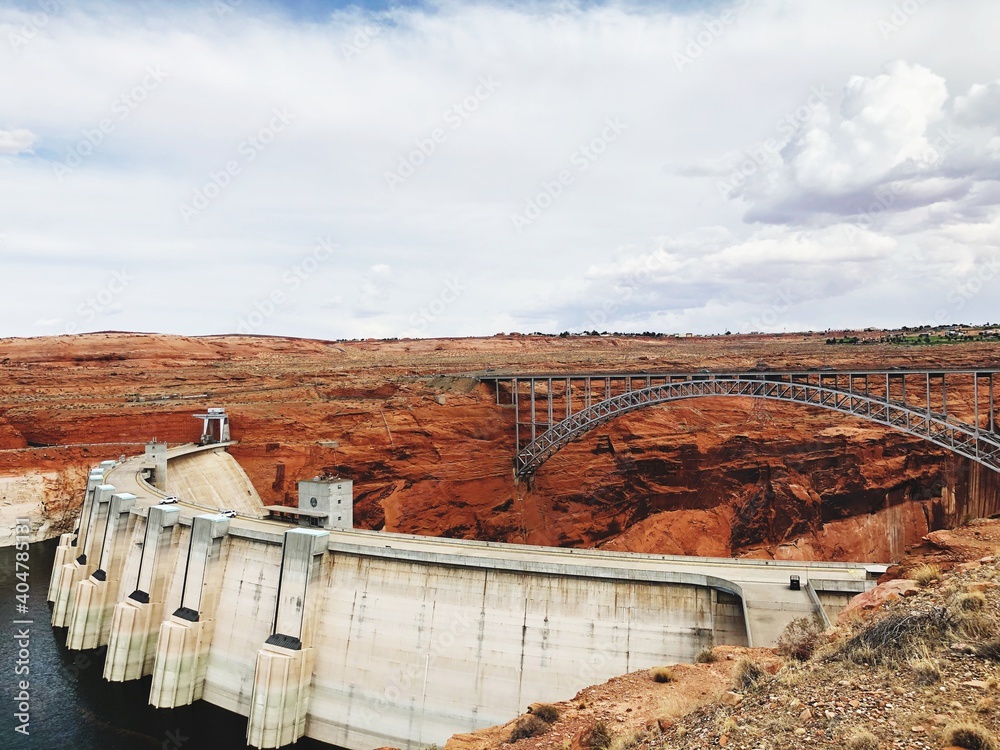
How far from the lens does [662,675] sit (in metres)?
19.6

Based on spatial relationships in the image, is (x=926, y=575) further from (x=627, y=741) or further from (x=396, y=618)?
(x=396, y=618)

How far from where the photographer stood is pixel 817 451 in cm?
5675

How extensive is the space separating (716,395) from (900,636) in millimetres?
33389

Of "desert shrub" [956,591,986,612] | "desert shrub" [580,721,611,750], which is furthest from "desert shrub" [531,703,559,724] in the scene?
"desert shrub" [956,591,986,612]

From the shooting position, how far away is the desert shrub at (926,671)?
1177cm

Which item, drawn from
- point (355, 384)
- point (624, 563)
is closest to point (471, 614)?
point (624, 563)

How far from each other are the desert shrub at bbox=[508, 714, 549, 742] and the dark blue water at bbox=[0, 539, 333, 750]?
14634mm

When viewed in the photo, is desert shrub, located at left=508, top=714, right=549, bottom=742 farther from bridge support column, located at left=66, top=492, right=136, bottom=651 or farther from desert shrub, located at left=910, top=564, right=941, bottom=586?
bridge support column, located at left=66, top=492, right=136, bottom=651

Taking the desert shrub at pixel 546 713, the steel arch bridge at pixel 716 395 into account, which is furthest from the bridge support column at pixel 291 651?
the steel arch bridge at pixel 716 395

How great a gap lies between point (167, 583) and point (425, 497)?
21.7 m

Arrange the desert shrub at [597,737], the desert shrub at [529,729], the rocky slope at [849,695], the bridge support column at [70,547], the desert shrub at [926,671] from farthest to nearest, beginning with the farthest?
the bridge support column at [70,547]
the desert shrub at [529,729]
the desert shrub at [597,737]
the desert shrub at [926,671]
the rocky slope at [849,695]

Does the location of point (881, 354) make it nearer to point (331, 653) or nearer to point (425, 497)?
point (425, 497)

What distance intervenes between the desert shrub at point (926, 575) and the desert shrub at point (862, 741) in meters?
8.34

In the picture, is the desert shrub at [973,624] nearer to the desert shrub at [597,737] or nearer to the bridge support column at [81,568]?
the desert shrub at [597,737]
